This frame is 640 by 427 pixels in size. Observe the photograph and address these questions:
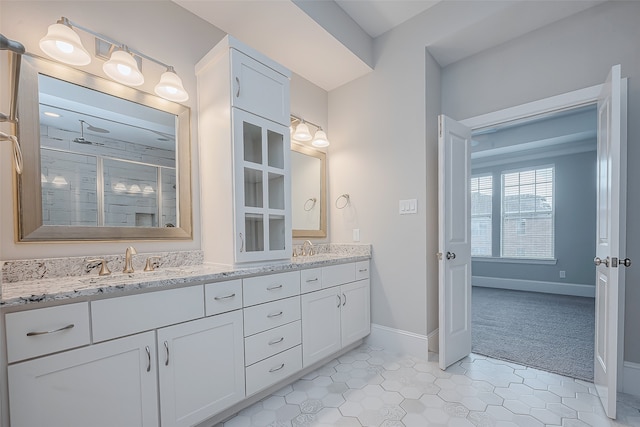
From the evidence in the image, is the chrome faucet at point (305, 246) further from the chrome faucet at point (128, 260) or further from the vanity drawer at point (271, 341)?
the chrome faucet at point (128, 260)

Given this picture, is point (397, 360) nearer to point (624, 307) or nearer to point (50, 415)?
point (624, 307)

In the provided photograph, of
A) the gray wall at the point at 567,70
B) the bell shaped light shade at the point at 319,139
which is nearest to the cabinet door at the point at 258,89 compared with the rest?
the bell shaped light shade at the point at 319,139

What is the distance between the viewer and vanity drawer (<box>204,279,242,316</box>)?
1456mm

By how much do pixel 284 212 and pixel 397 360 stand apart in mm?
1535

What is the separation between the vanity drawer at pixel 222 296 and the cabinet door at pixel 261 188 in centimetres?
20

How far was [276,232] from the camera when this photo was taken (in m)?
1.98

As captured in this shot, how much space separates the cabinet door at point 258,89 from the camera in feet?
5.73

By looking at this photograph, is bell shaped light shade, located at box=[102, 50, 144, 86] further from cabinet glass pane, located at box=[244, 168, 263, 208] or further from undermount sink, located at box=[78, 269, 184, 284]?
undermount sink, located at box=[78, 269, 184, 284]

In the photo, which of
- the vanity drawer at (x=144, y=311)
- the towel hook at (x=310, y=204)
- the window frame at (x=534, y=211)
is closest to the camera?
the vanity drawer at (x=144, y=311)

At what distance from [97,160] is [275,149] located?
1036 millimetres

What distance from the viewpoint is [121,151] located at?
1.65 meters

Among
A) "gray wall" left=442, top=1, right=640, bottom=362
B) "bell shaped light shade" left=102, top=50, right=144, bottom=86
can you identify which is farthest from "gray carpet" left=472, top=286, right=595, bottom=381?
"bell shaped light shade" left=102, top=50, right=144, bottom=86

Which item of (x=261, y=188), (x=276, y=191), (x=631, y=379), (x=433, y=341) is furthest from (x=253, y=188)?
(x=631, y=379)

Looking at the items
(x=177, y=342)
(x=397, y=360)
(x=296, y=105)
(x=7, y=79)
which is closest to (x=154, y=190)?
(x=7, y=79)
